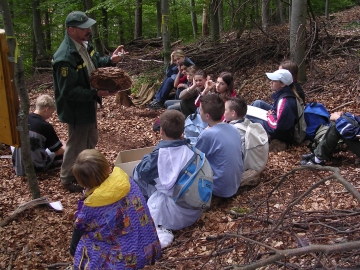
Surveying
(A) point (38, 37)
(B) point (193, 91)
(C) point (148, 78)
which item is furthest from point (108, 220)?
(A) point (38, 37)

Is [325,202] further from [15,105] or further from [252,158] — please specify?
[15,105]

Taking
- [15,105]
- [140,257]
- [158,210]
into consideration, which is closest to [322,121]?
[158,210]

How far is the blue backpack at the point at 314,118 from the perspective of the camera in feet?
17.6

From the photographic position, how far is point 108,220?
8.92 feet

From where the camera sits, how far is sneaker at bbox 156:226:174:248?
346 centimetres

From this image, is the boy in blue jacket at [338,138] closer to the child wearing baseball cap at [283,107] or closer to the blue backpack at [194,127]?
the child wearing baseball cap at [283,107]

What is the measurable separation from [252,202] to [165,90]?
531 centimetres

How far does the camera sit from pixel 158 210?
11.9 feet

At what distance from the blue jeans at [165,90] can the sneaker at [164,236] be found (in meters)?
5.15

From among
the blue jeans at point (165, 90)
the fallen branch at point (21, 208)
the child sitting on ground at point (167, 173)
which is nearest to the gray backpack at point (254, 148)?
the child sitting on ground at point (167, 173)

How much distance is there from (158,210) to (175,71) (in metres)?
5.37

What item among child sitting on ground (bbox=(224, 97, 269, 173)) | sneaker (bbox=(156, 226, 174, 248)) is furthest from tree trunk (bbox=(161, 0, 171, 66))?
sneaker (bbox=(156, 226, 174, 248))

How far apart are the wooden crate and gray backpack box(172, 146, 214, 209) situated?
69.2 inches

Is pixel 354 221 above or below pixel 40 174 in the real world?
above
